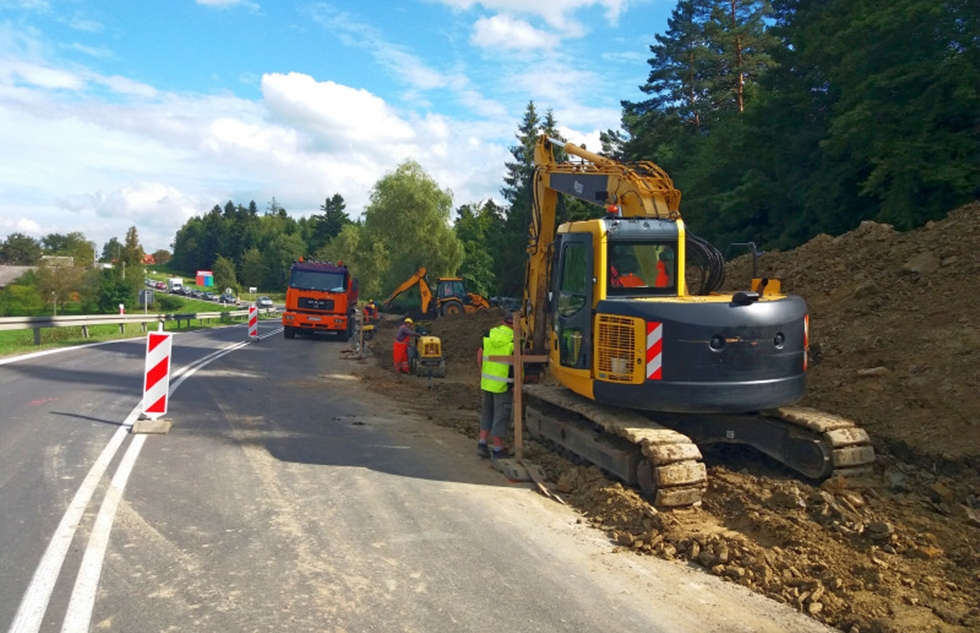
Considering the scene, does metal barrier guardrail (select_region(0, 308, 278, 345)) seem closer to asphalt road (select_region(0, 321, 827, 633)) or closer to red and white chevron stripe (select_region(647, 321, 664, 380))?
asphalt road (select_region(0, 321, 827, 633))

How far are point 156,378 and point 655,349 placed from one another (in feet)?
20.9

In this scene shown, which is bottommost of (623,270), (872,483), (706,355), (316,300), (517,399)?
(872,483)

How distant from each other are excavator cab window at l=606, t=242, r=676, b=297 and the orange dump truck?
21544mm

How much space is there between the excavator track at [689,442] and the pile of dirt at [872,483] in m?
0.19

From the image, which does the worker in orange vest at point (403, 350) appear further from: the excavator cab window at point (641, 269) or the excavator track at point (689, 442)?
the excavator cab window at point (641, 269)

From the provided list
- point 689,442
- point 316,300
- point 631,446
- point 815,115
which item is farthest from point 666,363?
point 815,115

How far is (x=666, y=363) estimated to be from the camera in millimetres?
6938

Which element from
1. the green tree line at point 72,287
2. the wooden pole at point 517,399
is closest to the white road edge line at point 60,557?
the wooden pole at point 517,399

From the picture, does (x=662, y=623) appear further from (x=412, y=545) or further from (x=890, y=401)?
(x=890, y=401)

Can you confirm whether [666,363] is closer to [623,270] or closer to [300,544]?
[623,270]

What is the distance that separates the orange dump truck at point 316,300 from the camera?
2817 cm

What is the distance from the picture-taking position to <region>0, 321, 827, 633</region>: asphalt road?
4.32 m

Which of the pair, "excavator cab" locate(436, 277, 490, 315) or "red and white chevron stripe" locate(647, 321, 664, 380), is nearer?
Answer: "red and white chevron stripe" locate(647, 321, 664, 380)

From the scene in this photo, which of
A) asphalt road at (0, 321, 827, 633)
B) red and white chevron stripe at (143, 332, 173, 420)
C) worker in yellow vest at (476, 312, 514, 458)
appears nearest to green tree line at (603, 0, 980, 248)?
worker in yellow vest at (476, 312, 514, 458)
